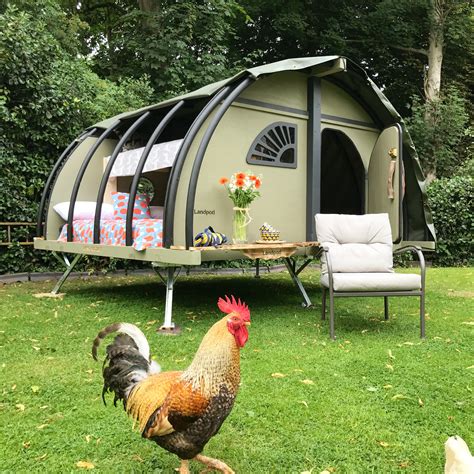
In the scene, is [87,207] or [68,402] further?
[87,207]

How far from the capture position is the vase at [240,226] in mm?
5246

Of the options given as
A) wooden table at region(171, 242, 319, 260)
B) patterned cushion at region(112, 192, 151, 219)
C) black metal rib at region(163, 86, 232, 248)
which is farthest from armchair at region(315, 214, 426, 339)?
patterned cushion at region(112, 192, 151, 219)

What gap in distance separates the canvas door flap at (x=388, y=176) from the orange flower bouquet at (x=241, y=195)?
2.13 m

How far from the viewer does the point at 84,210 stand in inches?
260

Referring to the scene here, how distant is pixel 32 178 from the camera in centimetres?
812

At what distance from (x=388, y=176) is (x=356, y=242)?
1.72 meters

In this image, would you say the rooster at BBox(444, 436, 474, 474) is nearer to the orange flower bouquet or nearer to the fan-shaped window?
the orange flower bouquet

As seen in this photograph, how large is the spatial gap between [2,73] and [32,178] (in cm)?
176

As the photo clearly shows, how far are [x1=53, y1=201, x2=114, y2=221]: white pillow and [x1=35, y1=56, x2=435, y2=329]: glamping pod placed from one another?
0.02 metres

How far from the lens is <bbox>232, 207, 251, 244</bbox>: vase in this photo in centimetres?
525

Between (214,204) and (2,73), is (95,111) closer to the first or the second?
(2,73)

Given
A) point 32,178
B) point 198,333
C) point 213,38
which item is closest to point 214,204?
point 198,333

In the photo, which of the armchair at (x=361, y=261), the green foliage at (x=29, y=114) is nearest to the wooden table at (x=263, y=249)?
the armchair at (x=361, y=261)

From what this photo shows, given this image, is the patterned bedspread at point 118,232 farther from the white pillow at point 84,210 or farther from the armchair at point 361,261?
the armchair at point 361,261
